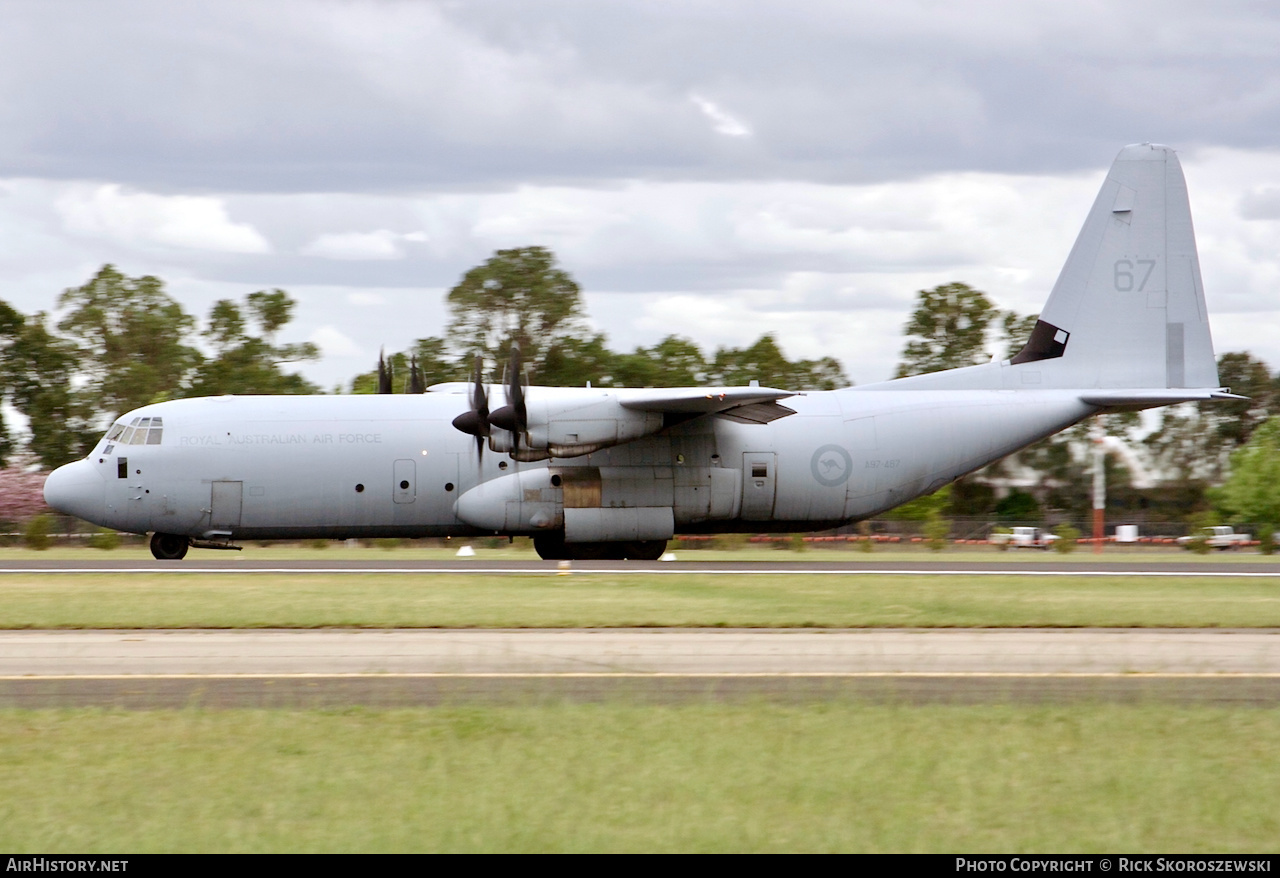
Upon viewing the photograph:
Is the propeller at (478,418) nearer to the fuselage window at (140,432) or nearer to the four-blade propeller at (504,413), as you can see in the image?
the four-blade propeller at (504,413)

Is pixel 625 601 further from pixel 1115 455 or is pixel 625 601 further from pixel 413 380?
pixel 1115 455

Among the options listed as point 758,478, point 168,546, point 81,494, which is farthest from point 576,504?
point 81,494

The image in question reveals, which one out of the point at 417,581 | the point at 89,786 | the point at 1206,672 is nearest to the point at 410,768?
the point at 89,786

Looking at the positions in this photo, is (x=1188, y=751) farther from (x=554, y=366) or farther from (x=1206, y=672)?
(x=554, y=366)

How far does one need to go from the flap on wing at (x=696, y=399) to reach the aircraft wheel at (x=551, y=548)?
422cm

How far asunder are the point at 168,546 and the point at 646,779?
22319 mm

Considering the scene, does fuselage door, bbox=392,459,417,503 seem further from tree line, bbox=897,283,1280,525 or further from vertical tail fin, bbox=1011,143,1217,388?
tree line, bbox=897,283,1280,525

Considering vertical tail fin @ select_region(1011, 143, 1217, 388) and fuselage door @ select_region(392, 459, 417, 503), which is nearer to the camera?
fuselage door @ select_region(392, 459, 417, 503)

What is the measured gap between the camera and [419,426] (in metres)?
27.9

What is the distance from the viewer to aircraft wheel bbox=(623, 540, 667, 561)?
95.9ft

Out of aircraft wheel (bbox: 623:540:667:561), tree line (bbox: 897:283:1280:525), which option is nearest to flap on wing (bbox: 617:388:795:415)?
aircraft wheel (bbox: 623:540:667:561)

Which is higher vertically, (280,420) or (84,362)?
(84,362)

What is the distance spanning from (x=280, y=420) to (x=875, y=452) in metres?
13.0

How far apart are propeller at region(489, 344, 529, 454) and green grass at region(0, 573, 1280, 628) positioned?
4.02 meters
